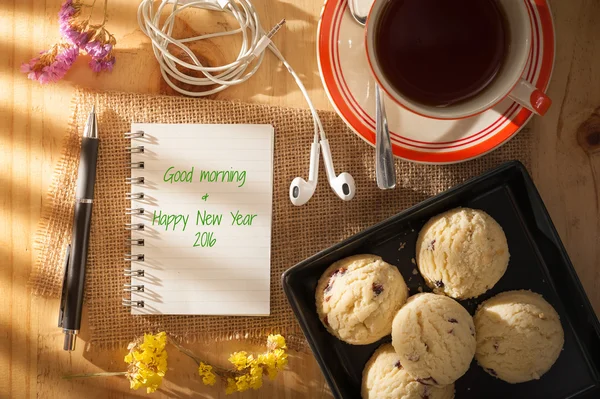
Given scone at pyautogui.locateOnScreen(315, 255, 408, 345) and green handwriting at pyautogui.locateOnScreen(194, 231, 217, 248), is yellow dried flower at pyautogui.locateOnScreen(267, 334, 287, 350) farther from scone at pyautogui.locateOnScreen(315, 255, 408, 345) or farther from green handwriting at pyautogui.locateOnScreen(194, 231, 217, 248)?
green handwriting at pyautogui.locateOnScreen(194, 231, 217, 248)

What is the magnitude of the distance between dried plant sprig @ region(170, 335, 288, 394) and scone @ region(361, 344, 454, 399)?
0.15m

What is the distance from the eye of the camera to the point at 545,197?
997 millimetres

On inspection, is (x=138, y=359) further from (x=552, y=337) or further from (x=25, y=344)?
(x=552, y=337)

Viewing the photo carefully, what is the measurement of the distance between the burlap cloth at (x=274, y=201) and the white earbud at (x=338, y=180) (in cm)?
3

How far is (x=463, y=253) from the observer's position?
0.86 metres

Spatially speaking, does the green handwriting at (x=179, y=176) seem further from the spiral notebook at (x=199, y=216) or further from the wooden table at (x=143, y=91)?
the wooden table at (x=143, y=91)

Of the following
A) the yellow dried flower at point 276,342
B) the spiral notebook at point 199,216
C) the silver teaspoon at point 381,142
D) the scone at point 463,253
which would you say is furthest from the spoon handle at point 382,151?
the yellow dried flower at point 276,342

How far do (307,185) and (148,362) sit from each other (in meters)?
0.41

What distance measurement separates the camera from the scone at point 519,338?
0.85 m

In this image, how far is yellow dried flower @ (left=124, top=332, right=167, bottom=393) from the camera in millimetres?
910

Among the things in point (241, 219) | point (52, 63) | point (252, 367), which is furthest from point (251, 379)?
point (52, 63)

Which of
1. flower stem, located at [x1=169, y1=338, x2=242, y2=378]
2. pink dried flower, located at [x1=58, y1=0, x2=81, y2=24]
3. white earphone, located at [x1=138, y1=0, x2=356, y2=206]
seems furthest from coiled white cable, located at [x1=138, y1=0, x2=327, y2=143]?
flower stem, located at [x1=169, y1=338, x2=242, y2=378]

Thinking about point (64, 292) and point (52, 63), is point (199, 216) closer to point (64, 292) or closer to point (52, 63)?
point (64, 292)

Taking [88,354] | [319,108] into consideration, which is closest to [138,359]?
[88,354]
